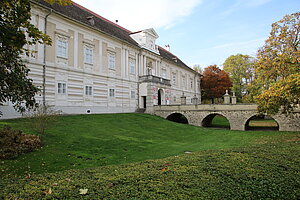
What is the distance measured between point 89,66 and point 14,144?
48.3ft

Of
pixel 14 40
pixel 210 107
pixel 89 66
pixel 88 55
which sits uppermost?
pixel 88 55

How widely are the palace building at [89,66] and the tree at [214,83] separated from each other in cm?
1769

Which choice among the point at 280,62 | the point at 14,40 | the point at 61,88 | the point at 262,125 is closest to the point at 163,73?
the point at 262,125

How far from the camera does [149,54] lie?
31062 mm

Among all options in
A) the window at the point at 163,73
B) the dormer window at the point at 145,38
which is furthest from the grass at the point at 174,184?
the window at the point at 163,73

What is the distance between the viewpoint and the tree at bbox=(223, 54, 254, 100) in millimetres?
43281

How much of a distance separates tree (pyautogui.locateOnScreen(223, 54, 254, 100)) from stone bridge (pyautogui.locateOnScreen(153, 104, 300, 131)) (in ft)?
71.0

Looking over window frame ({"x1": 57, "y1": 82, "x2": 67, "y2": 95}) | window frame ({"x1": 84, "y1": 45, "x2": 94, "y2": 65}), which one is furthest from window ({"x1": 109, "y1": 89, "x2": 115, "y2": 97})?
window frame ({"x1": 57, "y1": 82, "x2": 67, "y2": 95})

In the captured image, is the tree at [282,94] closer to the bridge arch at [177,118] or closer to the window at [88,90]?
the bridge arch at [177,118]

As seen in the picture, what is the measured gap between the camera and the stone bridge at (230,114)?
20.0 meters

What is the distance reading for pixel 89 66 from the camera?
70.8ft

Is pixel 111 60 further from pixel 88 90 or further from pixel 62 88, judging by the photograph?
pixel 62 88

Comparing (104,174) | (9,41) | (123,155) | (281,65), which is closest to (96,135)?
(123,155)

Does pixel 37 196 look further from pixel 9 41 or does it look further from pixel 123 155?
pixel 123 155
